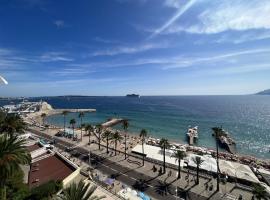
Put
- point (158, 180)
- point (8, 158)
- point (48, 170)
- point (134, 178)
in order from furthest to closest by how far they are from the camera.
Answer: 1. point (134, 178)
2. point (158, 180)
3. point (48, 170)
4. point (8, 158)

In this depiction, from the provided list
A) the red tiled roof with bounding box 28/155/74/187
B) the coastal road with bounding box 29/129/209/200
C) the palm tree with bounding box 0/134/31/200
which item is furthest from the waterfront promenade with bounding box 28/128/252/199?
the palm tree with bounding box 0/134/31/200

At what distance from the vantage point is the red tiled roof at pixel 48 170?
38.8m

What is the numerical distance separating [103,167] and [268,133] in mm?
105243

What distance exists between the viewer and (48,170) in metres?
42.6

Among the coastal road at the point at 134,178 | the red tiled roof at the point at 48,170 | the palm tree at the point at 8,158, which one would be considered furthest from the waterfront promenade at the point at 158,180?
the palm tree at the point at 8,158

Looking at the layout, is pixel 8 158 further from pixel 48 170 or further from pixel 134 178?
pixel 134 178

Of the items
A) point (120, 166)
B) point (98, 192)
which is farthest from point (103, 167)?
point (98, 192)

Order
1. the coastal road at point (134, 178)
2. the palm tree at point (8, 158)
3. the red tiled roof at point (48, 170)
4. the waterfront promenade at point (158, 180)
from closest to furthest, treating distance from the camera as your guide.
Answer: the palm tree at point (8, 158), the red tiled roof at point (48, 170), the coastal road at point (134, 178), the waterfront promenade at point (158, 180)

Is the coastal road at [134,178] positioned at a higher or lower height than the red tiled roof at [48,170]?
lower

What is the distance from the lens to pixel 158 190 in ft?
133

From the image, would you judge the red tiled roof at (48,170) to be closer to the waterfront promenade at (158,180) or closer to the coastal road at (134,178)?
the waterfront promenade at (158,180)

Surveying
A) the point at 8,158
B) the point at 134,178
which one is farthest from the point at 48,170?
the point at 8,158

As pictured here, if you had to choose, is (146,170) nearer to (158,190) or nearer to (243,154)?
(158,190)

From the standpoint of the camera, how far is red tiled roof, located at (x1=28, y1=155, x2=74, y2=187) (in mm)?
38787
